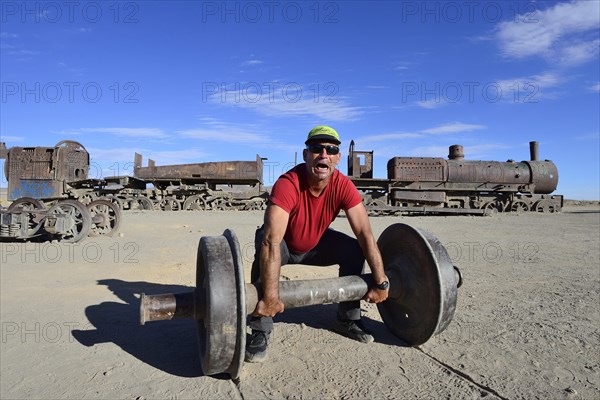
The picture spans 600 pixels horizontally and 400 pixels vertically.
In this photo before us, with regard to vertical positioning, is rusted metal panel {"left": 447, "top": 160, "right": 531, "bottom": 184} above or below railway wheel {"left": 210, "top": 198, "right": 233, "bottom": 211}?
above

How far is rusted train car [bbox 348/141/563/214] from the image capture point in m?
18.6

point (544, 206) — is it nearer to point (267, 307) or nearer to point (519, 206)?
point (519, 206)

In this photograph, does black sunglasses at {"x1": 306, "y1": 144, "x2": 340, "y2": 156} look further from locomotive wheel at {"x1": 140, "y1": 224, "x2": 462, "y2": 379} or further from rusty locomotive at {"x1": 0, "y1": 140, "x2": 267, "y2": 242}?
rusty locomotive at {"x1": 0, "y1": 140, "x2": 267, "y2": 242}

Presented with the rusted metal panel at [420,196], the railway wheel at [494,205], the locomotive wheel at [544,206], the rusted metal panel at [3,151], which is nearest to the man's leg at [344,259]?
the rusted metal panel at [3,151]

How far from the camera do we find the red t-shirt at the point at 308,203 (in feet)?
8.84

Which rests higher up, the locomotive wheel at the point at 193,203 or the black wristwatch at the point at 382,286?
the locomotive wheel at the point at 193,203

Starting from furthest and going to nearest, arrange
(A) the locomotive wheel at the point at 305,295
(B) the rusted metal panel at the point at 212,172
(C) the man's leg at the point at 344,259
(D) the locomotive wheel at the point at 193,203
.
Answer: (B) the rusted metal panel at the point at 212,172 → (D) the locomotive wheel at the point at 193,203 → (C) the man's leg at the point at 344,259 → (A) the locomotive wheel at the point at 305,295

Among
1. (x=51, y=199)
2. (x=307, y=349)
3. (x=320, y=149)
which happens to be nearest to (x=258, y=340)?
(x=307, y=349)

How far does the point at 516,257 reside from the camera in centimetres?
647

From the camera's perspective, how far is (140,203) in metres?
19.2

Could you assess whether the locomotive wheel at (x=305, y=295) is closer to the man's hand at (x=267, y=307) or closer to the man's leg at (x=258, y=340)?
the man's hand at (x=267, y=307)

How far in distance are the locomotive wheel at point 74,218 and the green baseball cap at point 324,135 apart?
663 centimetres

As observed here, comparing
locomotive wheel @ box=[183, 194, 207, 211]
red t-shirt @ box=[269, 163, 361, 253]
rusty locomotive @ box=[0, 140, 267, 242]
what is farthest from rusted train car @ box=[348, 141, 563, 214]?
red t-shirt @ box=[269, 163, 361, 253]

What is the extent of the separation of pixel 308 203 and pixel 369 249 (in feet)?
1.74
